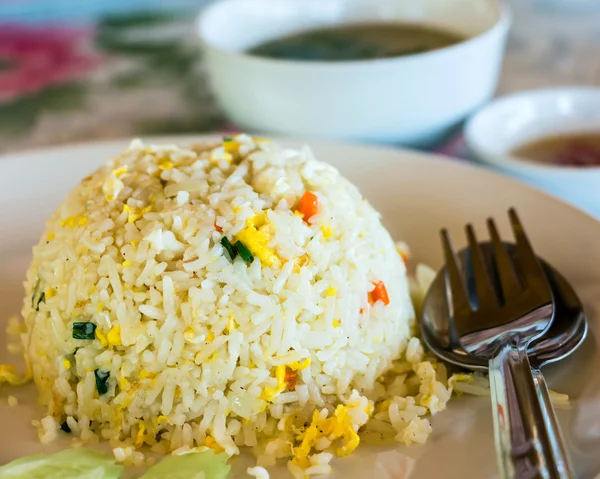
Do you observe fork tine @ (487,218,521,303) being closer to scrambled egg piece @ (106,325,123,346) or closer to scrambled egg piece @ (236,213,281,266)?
scrambled egg piece @ (236,213,281,266)

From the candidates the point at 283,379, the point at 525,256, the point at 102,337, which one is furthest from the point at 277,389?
the point at 525,256

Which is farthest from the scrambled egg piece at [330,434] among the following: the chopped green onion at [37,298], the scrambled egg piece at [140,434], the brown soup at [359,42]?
the brown soup at [359,42]

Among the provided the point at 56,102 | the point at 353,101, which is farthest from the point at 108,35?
the point at 353,101

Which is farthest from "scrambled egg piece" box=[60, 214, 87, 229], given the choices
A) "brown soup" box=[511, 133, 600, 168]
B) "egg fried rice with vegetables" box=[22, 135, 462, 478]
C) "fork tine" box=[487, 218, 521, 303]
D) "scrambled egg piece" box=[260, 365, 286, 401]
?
"brown soup" box=[511, 133, 600, 168]

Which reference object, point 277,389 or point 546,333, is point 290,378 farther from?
point 546,333

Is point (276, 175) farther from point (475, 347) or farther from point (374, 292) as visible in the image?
point (475, 347)

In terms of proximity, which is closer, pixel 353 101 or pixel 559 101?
pixel 353 101
